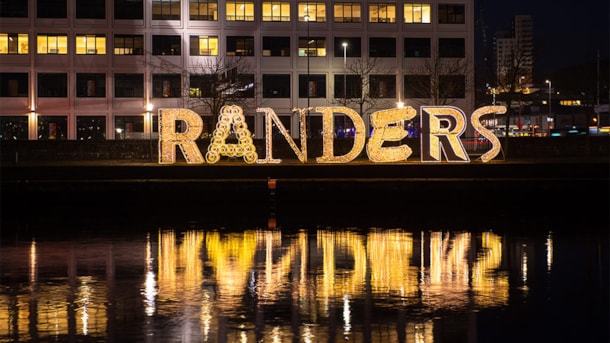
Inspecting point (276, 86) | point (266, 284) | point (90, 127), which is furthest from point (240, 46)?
point (266, 284)

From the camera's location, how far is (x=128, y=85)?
265 ft

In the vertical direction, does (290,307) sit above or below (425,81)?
below

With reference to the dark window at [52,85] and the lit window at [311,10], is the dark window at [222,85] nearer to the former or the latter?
the lit window at [311,10]

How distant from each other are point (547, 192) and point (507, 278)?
2031 centimetres

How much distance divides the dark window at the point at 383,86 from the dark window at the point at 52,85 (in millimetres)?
28029

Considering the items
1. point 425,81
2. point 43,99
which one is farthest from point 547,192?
point 43,99

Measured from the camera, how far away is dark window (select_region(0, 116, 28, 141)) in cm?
7931

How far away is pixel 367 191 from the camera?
3503 cm

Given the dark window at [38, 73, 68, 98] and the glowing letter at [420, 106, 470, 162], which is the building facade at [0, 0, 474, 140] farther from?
the glowing letter at [420, 106, 470, 162]

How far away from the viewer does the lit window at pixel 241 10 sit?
270 feet

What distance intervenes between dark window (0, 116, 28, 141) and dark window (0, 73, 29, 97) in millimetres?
2150

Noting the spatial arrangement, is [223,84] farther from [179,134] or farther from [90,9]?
[179,134]

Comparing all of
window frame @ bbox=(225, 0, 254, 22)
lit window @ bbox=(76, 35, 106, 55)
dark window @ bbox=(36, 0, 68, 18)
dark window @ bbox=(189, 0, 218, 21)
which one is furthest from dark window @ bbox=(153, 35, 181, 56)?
dark window @ bbox=(36, 0, 68, 18)

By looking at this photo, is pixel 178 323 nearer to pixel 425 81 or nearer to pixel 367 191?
pixel 367 191
